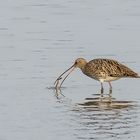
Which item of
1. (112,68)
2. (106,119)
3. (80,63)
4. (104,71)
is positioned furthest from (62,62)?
(106,119)

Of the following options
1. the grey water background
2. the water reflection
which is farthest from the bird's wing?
the water reflection

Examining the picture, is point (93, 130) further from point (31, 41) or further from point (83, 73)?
point (31, 41)

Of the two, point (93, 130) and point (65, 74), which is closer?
point (93, 130)

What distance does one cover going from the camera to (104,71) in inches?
766

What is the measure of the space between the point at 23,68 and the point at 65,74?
3.65 ft

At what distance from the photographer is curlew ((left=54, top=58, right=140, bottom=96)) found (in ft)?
63.0

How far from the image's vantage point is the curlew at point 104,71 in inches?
756

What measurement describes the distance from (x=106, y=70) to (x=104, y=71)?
0.05 m

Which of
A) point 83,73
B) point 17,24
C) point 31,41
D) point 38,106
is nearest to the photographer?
point 38,106

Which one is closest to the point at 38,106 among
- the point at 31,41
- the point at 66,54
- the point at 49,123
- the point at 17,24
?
the point at 49,123

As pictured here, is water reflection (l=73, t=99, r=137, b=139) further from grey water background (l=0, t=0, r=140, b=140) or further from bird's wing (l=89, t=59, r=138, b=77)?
bird's wing (l=89, t=59, r=138, b=77)

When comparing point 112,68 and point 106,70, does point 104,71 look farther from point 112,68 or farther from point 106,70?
point 112,68

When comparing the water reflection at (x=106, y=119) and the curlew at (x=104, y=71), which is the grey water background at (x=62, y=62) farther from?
the curlew at (x=104, y=71)

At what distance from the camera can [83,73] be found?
2017 centimetres
